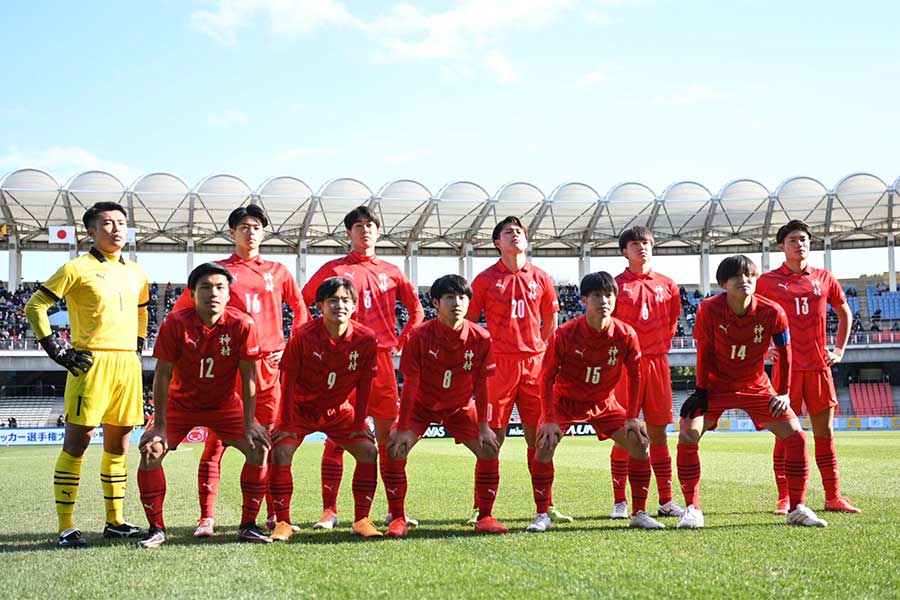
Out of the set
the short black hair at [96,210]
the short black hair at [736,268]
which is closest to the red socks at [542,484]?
the short black hair at [736,268]

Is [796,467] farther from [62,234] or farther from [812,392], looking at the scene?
[62,234]

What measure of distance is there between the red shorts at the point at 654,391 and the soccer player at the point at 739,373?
67cm

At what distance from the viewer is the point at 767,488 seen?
29.6 ft

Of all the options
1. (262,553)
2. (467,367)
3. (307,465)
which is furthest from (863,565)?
(307,465)

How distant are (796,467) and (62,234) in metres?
32.9

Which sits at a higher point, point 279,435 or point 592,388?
point 592,388

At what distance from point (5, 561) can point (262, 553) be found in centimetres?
150

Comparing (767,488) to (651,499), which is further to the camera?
(767,488)

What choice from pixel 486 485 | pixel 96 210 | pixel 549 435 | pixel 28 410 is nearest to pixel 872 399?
pixel 28 410

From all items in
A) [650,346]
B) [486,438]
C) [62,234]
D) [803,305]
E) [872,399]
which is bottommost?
[872,399]

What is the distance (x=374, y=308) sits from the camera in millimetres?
7160

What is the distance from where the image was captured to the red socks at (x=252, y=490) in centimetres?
564

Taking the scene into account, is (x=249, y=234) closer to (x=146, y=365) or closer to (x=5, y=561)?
(x=5, y=561)

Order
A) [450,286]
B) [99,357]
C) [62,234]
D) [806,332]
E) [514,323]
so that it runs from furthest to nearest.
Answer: [62,234] < [806,332] < [514,323] < [450,286] < [99,357]
